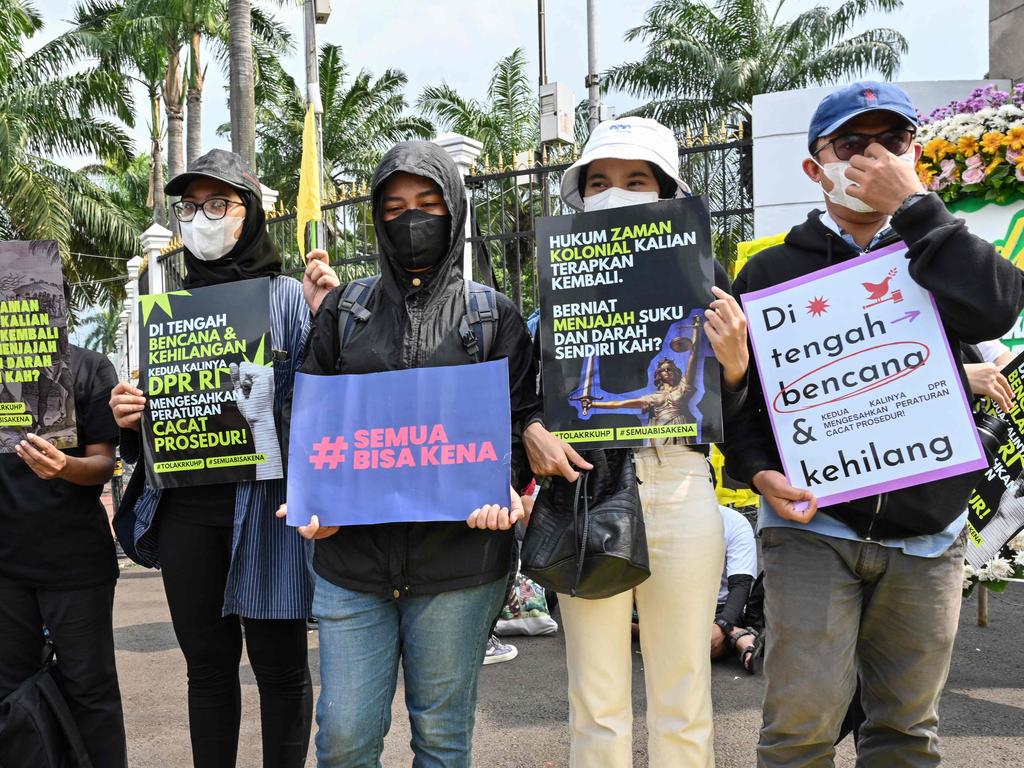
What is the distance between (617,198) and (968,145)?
260 cm

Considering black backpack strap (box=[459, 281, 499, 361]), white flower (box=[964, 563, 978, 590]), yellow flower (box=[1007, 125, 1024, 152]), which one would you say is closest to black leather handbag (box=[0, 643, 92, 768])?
black backpack strap (box=[459, 281, 499, 361])

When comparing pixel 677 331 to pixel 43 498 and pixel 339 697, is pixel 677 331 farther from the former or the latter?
pixel 43 498

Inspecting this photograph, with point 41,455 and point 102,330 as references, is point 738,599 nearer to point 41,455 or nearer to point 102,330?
point 41,455

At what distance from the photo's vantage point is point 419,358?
8.24ft

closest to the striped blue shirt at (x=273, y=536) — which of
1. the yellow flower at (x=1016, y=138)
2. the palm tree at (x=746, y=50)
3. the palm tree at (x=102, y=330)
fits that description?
the yellow flower at (x=1016, y=138)

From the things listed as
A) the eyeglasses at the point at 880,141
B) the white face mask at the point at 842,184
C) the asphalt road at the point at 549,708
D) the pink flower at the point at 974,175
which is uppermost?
the pink flower at the point at 974,175

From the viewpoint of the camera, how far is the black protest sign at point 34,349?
10.2 ft

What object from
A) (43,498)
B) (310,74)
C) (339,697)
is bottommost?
(339,697)

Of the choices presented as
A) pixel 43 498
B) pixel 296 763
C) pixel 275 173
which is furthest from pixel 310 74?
pixel 275 173

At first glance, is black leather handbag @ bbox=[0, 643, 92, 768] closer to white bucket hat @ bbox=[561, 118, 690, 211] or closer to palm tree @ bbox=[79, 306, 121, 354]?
white bucket hat @ bbox=[561, 118, 690, 211]

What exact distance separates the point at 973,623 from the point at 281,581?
16.3 ft

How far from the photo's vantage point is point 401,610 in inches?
98.0

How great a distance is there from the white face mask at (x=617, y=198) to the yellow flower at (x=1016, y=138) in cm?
248

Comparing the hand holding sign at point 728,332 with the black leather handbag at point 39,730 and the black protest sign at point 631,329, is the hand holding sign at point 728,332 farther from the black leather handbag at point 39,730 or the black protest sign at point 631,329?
the black leather handbag at point 39,730
